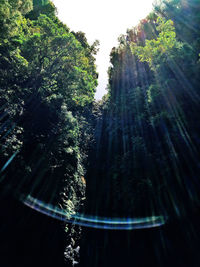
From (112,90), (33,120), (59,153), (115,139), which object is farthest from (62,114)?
(112,90)

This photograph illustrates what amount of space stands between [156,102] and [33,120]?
25.3 feet

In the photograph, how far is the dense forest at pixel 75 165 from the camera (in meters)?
5.74

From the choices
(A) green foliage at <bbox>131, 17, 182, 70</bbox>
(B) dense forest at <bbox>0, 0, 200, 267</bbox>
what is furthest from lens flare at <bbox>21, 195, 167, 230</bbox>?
(A) green foliage at <bbox>131, 17, 182, 70</bbox>

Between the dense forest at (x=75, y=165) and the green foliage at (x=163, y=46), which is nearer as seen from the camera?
the dense forest at (x=75, y=165)

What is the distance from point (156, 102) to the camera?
8852 millimetres

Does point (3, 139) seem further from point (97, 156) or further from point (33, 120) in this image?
point (97, 156)

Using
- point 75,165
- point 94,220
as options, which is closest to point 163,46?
point 75,165

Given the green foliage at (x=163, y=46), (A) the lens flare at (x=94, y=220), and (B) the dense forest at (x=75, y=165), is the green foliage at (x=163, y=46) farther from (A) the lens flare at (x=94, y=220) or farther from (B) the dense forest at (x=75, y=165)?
(A) the lens flare at (x=94, y=220)

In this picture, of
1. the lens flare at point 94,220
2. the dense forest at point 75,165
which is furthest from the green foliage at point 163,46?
the lens flare at point 94,220

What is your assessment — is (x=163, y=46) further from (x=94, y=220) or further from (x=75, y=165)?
(x=94, y=220)

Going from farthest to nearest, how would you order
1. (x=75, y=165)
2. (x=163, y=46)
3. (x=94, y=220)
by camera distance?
1. (x=75, y=165)
2. (x=94, y=220)
3. (x=163, y=46)

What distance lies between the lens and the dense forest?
5.74 meters

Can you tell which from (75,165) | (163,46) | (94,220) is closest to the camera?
(163,46)

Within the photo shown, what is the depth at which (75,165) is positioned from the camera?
10.4 m
